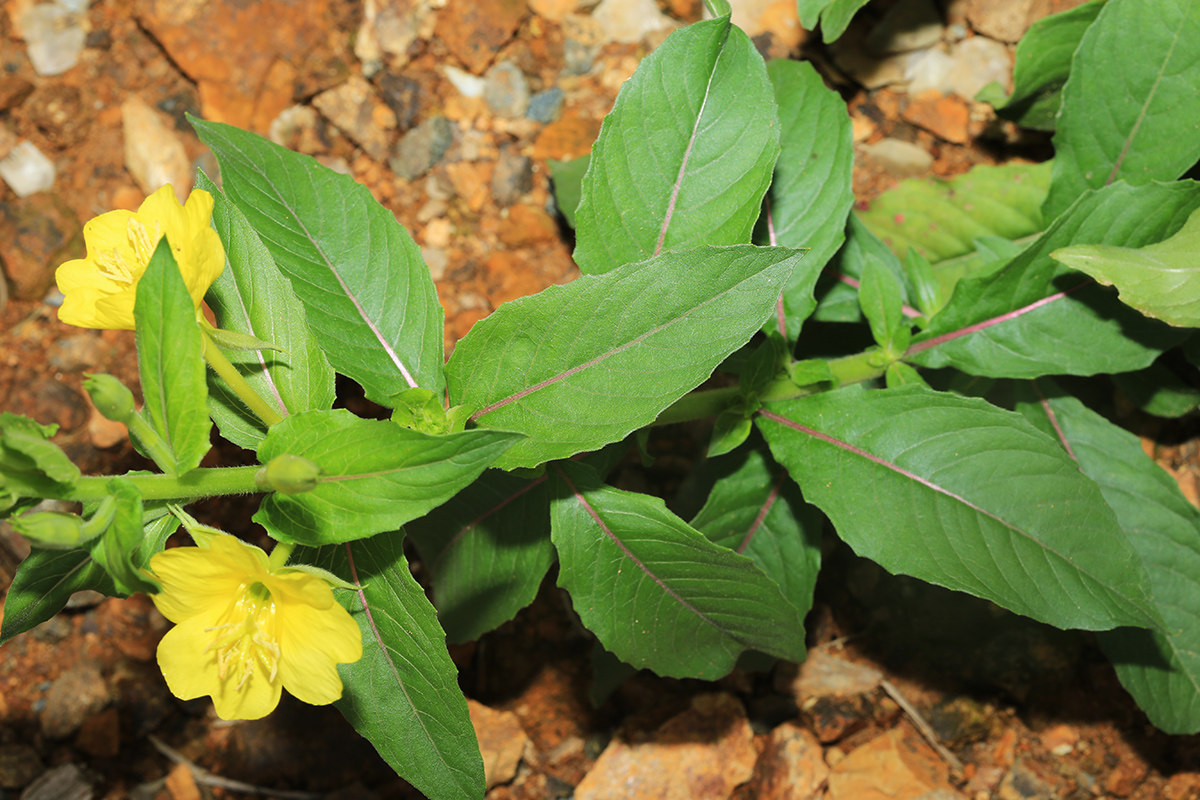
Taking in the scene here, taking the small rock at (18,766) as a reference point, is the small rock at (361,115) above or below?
above

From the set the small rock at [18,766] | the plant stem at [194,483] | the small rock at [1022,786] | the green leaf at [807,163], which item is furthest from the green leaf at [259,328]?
the small rock at [1022,786]

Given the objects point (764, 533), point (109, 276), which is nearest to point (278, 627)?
point (109, 276)

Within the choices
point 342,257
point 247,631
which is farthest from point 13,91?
point 247,631

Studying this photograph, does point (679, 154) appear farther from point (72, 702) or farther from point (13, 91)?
point (13, 91)

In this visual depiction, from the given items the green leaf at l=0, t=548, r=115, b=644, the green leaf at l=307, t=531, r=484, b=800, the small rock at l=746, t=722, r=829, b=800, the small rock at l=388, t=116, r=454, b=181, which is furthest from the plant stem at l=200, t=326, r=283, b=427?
the small rock at l=746, t=722, r=829, b=800

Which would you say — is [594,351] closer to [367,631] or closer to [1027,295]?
[367,631]

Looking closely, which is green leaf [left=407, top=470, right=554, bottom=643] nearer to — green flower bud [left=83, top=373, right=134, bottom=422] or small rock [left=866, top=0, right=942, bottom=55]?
green flower bud [left=83, top=373, right=134, bottom=422]

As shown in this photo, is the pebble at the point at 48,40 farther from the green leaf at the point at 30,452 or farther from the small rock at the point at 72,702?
the green leaf at the point at 30,452
